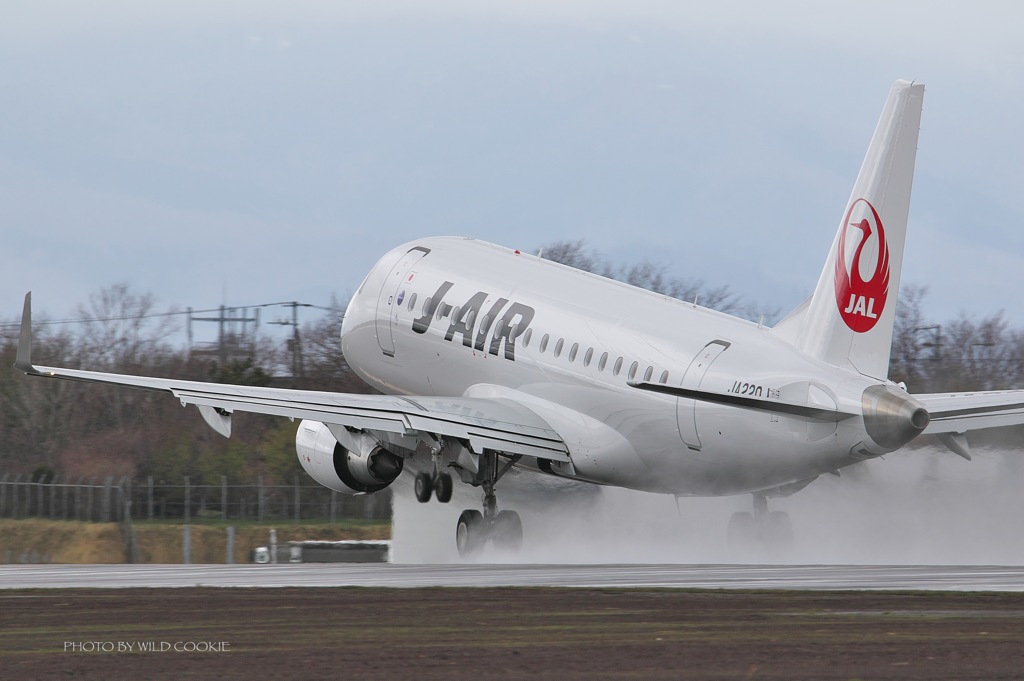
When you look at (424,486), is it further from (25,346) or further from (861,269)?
(861,269)

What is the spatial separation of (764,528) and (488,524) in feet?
16.5

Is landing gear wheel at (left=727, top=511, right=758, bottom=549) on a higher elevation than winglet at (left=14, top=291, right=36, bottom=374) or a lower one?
lower

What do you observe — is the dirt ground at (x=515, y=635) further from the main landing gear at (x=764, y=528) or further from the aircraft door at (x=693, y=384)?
the main landing gear at (x=764, y=528)

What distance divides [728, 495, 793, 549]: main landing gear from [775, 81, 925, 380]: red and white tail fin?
13.4 feet

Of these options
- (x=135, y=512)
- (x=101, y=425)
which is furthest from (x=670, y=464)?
(x=101, y=425)

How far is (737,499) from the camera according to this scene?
31.4m

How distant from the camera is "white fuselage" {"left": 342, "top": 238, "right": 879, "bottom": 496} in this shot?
87.9 feet

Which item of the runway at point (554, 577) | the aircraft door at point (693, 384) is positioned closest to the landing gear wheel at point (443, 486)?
the runway at point (554, 577)

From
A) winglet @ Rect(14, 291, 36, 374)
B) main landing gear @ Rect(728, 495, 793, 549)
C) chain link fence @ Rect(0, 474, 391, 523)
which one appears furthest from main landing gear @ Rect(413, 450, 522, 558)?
chain link fence @ Rect(0, 474, 391, 523)

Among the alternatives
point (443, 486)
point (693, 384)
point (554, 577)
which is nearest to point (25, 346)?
point (443, 486)

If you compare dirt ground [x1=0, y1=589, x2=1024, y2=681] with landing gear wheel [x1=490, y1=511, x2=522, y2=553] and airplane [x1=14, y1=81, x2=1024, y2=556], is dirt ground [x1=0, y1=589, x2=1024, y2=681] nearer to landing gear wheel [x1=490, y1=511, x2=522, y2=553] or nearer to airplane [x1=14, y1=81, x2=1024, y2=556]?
airplane [x1=14, y1=81, x2=1024, y2=556]

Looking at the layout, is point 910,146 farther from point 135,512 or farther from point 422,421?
point 135,512

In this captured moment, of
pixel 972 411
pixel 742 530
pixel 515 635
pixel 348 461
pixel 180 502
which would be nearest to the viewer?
pixel 515 635

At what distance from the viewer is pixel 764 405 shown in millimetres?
26109
